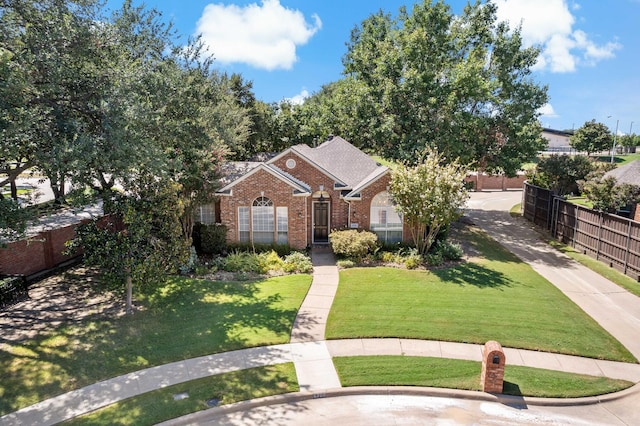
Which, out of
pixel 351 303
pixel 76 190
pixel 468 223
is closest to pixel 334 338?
pixel 351 303

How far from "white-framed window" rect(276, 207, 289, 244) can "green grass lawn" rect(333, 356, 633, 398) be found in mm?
9850

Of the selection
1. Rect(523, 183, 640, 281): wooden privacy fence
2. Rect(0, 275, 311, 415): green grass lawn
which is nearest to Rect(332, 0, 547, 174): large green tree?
Rect(523, 183, 640, 281): wooden privacy fence

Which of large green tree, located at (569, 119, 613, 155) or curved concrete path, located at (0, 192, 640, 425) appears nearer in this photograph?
curved concrete path, located at (0, 192, 640, 425)

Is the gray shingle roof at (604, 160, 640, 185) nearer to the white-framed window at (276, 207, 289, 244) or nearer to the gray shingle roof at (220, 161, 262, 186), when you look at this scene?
the white-framed window at (276, 207, 289, 244)

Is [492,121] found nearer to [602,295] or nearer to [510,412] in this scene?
[602,295]

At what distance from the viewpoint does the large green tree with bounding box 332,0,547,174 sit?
77.8 feet

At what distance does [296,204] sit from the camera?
2016cm

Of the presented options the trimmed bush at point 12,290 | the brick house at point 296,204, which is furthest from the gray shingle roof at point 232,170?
the trimmed bush at point 12,290

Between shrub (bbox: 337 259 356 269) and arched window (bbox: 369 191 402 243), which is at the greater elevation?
arched window (bbox: 369 191 402 243)

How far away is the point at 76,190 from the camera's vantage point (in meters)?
11.6

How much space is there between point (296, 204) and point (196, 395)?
→ 455 inches

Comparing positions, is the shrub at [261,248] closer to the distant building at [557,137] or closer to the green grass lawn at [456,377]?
the green grass lawn at [456,377]

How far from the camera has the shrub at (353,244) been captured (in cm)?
1902

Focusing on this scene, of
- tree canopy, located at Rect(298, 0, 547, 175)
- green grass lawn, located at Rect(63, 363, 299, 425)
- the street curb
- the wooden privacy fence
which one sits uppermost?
tree canopy, located at Rect(298, 0, 547, 175)
